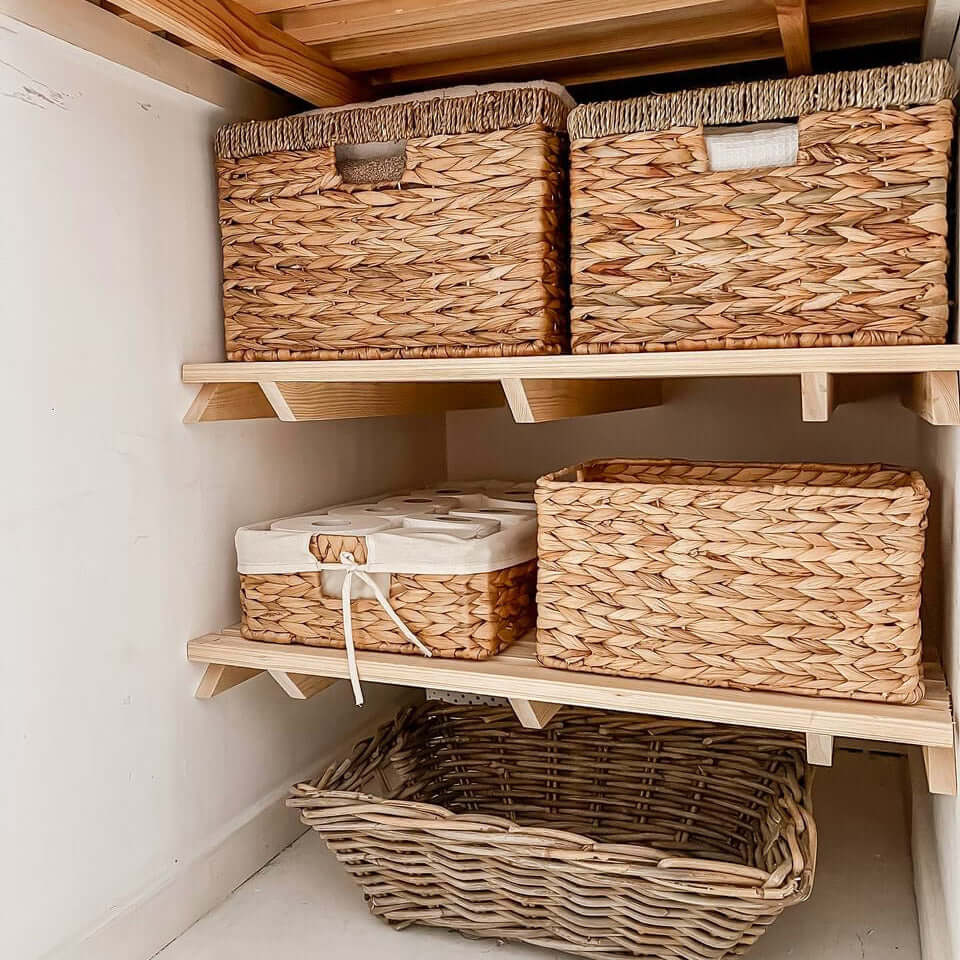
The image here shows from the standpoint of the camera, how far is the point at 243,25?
4.13 feet

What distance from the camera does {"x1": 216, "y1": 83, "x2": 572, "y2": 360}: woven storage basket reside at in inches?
49.3

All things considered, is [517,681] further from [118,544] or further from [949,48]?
[949,48]

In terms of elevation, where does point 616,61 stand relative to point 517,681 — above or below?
above

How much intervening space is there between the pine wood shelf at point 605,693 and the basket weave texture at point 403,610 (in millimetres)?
19

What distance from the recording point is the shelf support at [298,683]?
1.39 m

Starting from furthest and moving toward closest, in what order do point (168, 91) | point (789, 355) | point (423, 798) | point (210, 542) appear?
point (423, 798)
point (210, 542)
point (168, 91)
point (789, 355)

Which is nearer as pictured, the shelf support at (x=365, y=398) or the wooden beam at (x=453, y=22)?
the wooden beam at (x=453, y=22)

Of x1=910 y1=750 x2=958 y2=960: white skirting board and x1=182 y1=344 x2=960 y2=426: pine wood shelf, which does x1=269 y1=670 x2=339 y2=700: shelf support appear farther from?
x1=910 y1=750 x2=958 y2=960: white skirting board

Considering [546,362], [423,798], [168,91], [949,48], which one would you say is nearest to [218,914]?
[423,798]

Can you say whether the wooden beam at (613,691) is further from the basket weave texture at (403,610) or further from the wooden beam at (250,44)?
the wooden beam at (250,44)

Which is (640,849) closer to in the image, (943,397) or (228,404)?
(943,397)

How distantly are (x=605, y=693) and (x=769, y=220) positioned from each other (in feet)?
1.92

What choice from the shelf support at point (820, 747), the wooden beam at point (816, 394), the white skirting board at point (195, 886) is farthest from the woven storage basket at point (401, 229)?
the white skirting board at point (195, 886)

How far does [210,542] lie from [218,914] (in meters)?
0.53
